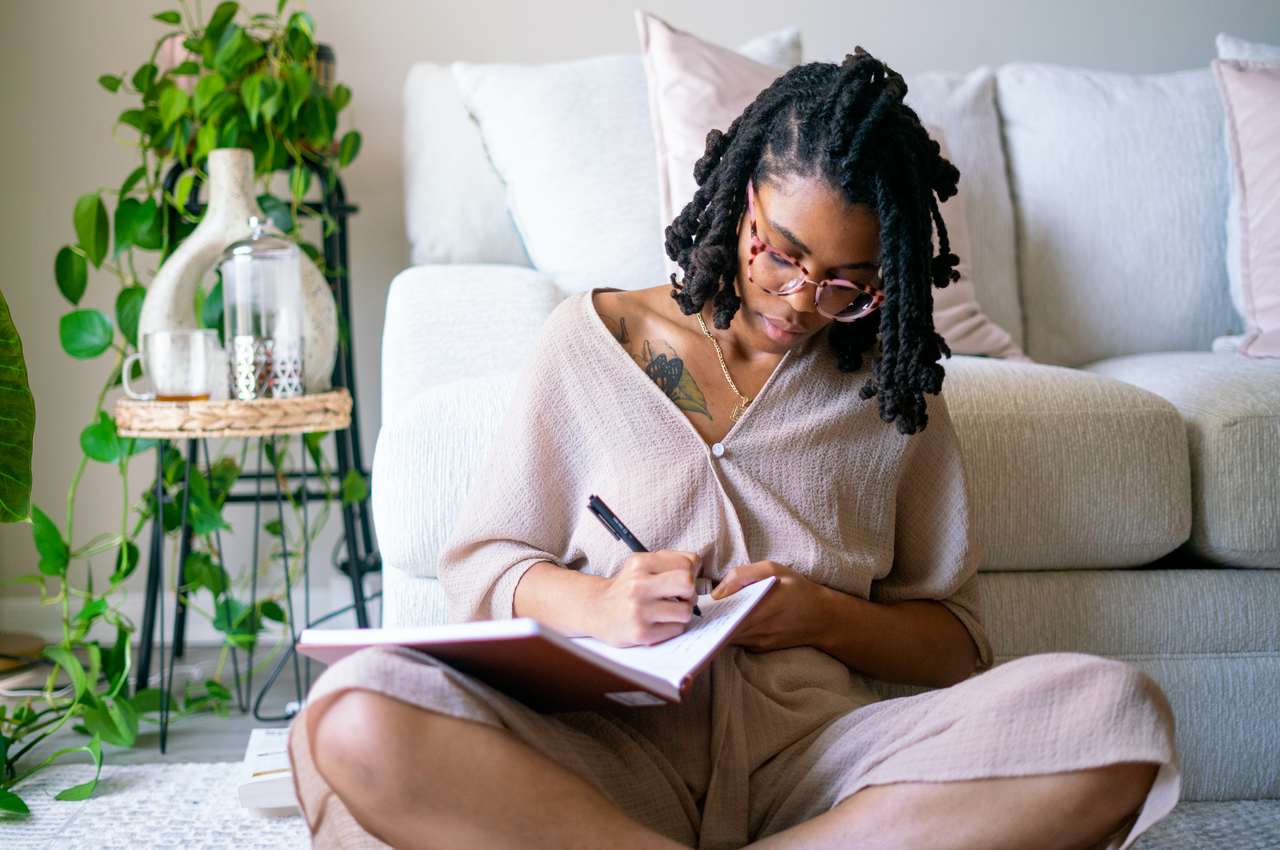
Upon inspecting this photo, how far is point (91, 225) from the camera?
1.84 meters

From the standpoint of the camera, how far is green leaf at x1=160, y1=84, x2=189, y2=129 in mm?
1866

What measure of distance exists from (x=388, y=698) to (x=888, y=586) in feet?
1.81

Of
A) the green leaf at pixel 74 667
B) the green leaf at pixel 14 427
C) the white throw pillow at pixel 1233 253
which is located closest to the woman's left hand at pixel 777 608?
the green leaf at pixel 14 427

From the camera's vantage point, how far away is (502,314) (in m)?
1.63

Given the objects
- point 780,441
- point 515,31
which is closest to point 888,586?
point 780,441

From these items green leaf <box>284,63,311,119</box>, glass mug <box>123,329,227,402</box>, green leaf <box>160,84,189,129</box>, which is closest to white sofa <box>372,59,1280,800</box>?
glass mug <box>123,329,227,402</box>

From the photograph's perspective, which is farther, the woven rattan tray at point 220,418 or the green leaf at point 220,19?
the green leaf at point 220,19

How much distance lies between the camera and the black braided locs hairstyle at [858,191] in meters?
1.01

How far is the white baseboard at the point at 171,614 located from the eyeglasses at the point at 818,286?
144cm

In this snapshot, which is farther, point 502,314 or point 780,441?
point 502,314

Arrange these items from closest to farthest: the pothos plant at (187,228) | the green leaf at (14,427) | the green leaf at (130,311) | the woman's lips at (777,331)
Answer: the woman's lips at (777,331), the green leaf at (14,427), the pothos plant at (187,228), the green leaf at (130,311)

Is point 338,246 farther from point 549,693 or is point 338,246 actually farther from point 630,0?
point 549,693

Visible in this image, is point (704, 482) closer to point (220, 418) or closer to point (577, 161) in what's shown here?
point (220, 418)

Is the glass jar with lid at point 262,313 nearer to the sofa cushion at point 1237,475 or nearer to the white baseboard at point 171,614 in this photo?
the white baseboard at point 171,614
